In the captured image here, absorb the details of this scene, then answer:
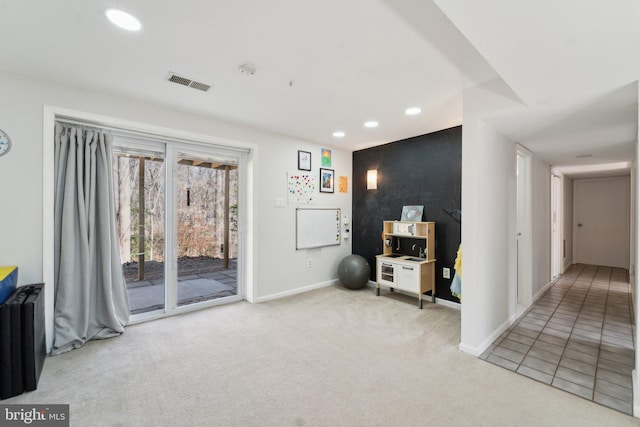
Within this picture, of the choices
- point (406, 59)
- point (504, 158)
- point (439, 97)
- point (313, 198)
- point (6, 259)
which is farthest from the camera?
point (313, 198)

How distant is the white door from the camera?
6.24 m

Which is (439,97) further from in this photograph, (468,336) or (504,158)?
(468,336)

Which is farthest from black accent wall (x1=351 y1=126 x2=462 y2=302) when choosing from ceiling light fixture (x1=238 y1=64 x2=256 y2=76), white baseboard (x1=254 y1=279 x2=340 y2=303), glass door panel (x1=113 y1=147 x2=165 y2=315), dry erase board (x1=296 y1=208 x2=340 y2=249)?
glass door panel (x1=113 y1=147 x2=165 y2=315)

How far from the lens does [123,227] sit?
3.22m

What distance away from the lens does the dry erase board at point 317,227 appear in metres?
4.43

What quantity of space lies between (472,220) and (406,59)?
4.66 ft

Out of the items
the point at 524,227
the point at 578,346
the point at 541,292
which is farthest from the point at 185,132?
the point at 541,292

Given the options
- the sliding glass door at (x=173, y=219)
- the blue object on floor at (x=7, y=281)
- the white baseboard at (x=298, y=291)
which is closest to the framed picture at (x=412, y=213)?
the white baseboard at (x=298, y=291)

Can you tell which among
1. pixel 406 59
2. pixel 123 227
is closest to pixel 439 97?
pixel 406 59

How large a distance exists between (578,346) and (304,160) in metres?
3.75

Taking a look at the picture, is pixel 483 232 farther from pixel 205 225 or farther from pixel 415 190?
pixel 205 225

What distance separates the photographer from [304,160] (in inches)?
175

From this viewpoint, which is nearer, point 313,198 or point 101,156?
point 101,156

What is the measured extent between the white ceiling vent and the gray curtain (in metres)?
1.03
